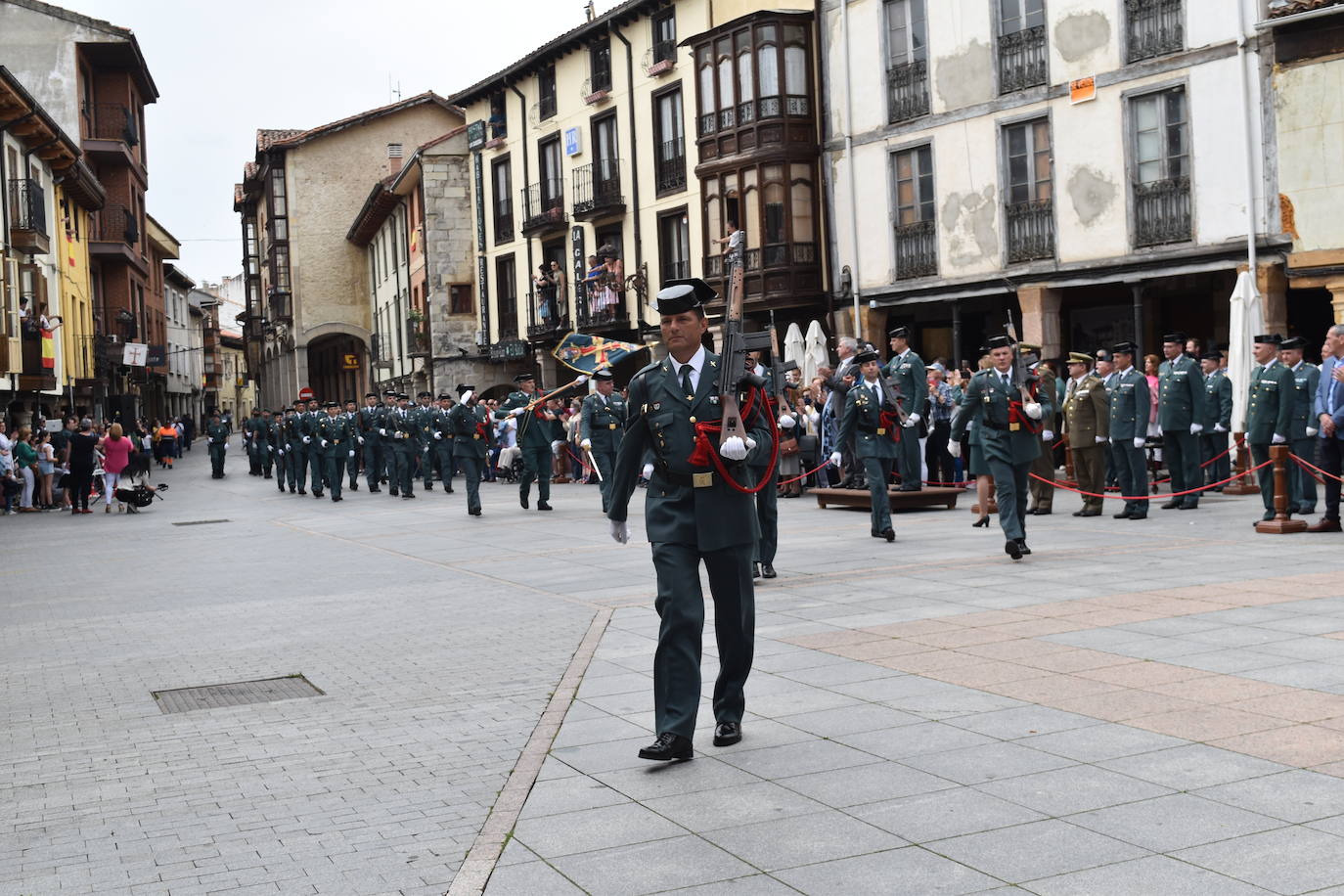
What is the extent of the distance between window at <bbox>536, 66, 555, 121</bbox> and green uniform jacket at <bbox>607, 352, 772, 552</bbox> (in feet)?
120

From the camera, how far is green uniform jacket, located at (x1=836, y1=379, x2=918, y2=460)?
1481 cm

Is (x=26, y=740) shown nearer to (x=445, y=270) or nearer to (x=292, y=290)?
(x=445, y=270)

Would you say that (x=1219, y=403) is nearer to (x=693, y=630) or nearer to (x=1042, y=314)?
(x=1042, y=314)

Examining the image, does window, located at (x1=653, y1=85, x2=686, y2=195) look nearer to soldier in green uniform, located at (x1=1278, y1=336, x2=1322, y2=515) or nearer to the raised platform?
the raised platform

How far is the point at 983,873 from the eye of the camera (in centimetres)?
446

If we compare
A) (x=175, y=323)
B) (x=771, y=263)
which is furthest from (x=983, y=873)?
(x=175, y=323)

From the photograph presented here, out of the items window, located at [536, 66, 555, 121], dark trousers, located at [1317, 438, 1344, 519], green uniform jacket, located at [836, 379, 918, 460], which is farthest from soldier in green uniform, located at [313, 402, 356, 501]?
dark trousers, located at [1317, 438, 1344, 519]

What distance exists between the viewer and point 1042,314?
27.2 metres

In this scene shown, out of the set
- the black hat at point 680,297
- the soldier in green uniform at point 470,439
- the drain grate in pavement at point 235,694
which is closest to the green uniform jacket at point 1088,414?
the soldier in green uniform at point 470,439

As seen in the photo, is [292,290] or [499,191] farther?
[292,290]

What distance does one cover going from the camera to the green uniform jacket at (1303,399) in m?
14.7

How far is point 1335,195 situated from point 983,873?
20351mm

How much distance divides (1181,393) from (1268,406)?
217cm

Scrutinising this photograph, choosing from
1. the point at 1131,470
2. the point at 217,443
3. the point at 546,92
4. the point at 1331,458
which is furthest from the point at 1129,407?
the point at 217,443
